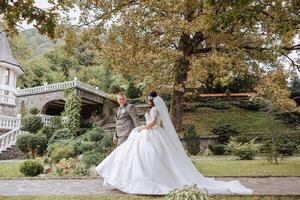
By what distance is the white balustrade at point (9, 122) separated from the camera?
24.3m

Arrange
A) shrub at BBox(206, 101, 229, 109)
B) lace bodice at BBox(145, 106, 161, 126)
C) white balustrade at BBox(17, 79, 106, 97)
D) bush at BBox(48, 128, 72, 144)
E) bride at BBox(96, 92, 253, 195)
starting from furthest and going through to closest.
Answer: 1. shrub at BBox(206, 101, 229, 109)
2. white balustrade at BBox(17, 79, 106, 97)
3. bush at BBox(48, 128, 72, 144)
4. lace bodice at BBox(145, 106, 161, 126)
5. bride at BBox(96, 92, 253, 195)

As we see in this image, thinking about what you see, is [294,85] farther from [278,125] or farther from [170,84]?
[170,84]

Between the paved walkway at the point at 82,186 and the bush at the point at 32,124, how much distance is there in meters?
13.9

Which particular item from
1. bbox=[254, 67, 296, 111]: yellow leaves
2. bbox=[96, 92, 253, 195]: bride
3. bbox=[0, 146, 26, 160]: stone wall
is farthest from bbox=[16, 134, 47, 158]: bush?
bbox=[96, 92, 253, 195]: bride

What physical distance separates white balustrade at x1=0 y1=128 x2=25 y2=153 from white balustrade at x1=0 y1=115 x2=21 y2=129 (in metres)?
1.86

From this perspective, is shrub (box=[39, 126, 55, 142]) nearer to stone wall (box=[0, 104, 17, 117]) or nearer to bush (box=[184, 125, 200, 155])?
bush (box=[184, 125, 200, 155])

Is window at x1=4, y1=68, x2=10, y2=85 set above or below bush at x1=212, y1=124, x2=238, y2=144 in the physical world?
above

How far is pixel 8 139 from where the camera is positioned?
72.4 ft

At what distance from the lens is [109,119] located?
33031 millimetres

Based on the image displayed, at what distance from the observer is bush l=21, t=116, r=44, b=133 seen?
23219mm

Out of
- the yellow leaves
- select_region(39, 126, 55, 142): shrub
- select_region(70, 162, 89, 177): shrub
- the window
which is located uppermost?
the window

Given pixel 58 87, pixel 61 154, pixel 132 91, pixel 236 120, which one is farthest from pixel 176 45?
pixel 132 91

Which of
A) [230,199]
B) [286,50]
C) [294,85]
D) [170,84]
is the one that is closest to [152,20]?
[170,84]

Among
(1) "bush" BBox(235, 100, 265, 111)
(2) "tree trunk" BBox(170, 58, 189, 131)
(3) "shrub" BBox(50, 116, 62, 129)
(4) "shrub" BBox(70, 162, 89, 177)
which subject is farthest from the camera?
(1) "bush" BBox(235, 100, 265, 111)
